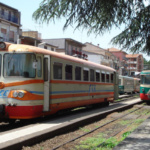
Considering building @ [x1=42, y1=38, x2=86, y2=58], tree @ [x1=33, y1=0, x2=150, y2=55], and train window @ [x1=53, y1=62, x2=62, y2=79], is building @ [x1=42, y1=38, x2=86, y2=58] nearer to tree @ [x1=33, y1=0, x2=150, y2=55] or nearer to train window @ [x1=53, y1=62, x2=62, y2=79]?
train window @ [x1=53, y1=62, x2=62, y2=79]

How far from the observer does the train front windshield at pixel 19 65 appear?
9.86 meters

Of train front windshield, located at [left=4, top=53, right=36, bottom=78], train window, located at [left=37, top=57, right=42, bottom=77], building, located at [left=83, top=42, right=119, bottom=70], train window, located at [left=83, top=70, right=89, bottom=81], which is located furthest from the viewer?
building, located at [left=83, top=42, right=119, bottom=70]

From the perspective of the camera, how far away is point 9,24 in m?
41.9

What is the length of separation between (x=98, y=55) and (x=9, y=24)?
3422 cm

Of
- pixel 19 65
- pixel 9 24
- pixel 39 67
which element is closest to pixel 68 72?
pixel 39 67

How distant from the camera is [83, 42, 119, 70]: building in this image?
7188 centimetres

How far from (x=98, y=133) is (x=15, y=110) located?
118 inches

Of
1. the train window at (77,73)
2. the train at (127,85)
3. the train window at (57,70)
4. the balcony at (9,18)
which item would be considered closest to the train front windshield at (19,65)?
the train window at (57,70)

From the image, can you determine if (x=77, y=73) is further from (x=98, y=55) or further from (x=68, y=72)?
(x=98, y=55)

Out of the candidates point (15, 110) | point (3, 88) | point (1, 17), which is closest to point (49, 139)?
point (15, 110)

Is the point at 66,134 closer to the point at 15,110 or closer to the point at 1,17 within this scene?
the point at 15,110

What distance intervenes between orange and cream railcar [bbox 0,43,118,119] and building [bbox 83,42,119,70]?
5938 centimetres

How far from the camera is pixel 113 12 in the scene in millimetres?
6391

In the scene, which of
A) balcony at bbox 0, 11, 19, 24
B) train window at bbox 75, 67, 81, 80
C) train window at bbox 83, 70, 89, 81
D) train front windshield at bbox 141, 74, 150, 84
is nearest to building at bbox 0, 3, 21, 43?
balcony at bbox 0, 11, 19, 24
